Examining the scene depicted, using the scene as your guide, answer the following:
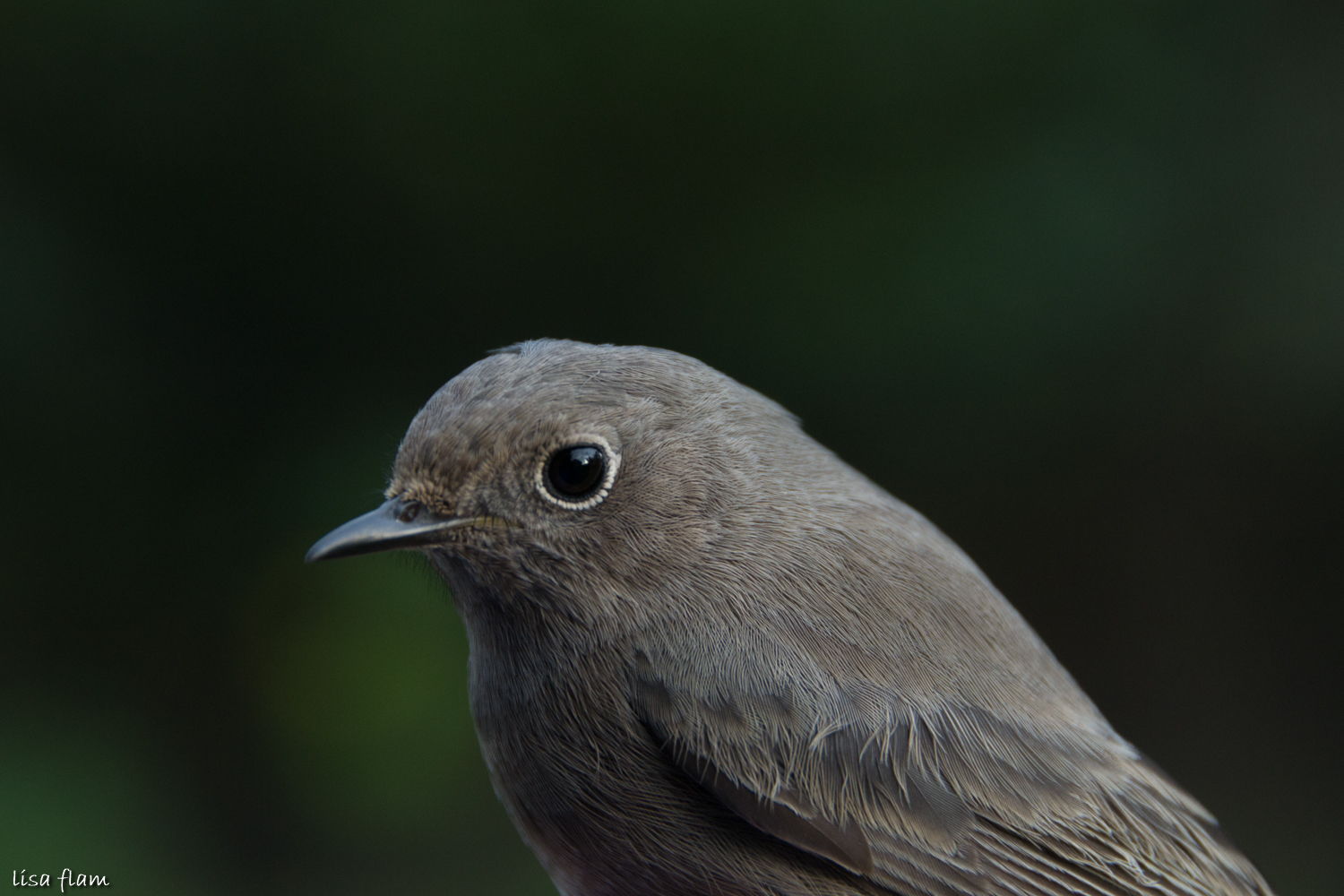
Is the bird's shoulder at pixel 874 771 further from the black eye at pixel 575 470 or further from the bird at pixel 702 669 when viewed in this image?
the black eye at pixel 575 470

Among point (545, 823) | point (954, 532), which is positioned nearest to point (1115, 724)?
point (954, 532)

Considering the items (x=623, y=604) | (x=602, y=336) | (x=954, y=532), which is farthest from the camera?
(x=954, y=532)

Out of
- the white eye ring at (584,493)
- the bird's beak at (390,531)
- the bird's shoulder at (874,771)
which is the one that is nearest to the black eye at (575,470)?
the white eye ring at (584,493)

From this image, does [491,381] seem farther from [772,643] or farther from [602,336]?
[602,336]

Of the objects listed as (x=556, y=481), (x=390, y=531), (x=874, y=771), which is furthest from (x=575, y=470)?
(x=874, y=771)

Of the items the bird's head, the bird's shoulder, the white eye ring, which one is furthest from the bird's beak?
the bird's shoulder

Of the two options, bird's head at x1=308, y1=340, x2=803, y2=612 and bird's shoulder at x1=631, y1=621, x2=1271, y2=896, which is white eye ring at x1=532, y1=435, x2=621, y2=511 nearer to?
bird's head at x1=308, y1=340, x2=803, y2=612

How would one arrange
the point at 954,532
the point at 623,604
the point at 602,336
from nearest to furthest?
1. the point at 623,604
2. the point at 602,336
3. the point at 954,532
